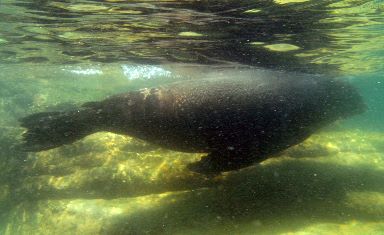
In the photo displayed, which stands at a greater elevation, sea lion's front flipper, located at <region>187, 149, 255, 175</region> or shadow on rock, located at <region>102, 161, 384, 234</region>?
sea lion's front flipper, located at <region>187, 149, 255, 175</region>

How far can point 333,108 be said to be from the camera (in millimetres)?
10586

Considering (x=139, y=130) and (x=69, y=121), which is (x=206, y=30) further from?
(x=69, y=121)

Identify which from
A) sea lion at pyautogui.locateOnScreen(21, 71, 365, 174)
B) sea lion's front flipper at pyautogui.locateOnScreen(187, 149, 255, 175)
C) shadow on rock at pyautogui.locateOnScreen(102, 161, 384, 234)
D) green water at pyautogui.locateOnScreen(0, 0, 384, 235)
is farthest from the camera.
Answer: sea lion at pyautogui.locateOnScreen(21, 71, 365, 174)

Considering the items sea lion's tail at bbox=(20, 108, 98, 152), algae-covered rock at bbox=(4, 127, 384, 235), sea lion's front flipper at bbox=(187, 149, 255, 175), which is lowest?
algae-covered rock at bbox=(4, 127, 384, 235)

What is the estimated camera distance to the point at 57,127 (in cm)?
847

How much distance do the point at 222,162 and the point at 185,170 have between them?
5.81 feet

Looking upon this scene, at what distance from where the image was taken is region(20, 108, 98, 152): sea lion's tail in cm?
819

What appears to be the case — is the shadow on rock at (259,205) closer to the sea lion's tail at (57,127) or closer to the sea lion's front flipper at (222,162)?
the sea lion's front flipper at (222,162)

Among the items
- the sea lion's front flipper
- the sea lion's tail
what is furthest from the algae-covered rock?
the sea lion's tail

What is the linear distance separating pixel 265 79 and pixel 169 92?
328cm

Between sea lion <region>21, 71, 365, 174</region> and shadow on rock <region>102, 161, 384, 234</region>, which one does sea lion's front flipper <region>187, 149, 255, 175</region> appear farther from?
shadow on rock <region>102, 161, 384, 234</region>

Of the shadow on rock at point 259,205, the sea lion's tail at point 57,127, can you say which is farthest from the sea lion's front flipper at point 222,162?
the sea lion's tail at point 57,127

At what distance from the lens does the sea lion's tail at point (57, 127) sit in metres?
8.19

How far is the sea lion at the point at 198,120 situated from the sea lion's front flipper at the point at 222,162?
0.03 m
